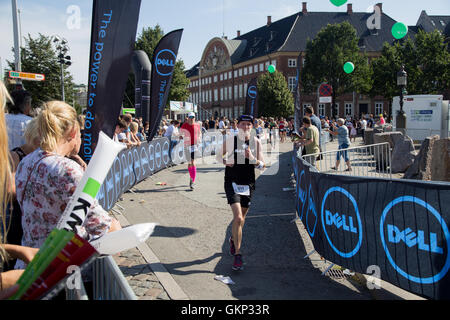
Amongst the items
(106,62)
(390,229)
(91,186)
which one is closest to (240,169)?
(390,229)

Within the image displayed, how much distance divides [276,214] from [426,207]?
4504mm

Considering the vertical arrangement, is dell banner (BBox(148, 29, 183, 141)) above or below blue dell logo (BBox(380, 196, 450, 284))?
above

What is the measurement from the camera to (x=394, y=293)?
4.15 metres

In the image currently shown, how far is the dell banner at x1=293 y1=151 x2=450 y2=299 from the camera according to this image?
10.6ft

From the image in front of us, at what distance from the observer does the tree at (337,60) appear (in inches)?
2197

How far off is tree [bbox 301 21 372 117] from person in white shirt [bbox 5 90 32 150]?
55498 mm

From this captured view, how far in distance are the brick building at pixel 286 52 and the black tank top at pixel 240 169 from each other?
173 feet

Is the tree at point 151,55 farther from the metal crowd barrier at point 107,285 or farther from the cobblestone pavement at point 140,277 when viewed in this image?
the metal crowd barrier at point 107,285

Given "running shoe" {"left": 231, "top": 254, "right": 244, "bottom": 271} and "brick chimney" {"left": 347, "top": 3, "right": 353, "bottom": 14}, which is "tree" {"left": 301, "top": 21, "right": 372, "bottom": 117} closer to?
"brick chimney" {"left": 347, "top": 3, "right": 353, "bottom": 14}

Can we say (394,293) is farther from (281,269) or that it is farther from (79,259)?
(79,259)

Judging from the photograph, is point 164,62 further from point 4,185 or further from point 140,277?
point 4,185

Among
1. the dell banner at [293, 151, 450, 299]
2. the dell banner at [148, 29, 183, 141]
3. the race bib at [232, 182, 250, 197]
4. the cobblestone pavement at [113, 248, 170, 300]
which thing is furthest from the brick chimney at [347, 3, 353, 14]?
the cobblestone pavement at [113, 248, 170, 300]

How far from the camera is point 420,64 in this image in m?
47.6
